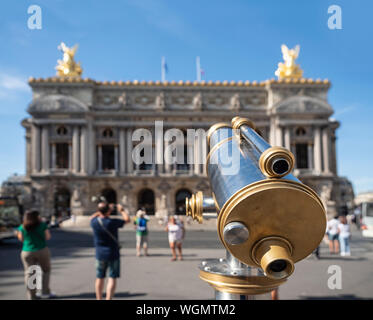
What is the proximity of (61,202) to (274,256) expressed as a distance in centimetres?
4489

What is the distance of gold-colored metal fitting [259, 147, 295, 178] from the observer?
161cm

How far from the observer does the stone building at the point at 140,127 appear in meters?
43.1

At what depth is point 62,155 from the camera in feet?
145

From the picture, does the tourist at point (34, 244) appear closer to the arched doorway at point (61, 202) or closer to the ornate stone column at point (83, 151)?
the ornate stone column at point (83, 151)

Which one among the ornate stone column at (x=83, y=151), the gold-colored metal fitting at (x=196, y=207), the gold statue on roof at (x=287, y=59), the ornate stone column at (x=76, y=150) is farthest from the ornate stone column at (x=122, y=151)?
the gold-colored metal fitting at (x=196, y=207)

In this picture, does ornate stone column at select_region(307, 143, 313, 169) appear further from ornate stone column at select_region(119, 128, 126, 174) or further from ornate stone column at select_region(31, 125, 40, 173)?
ornate stone column at select_region(31, 125, 40, 173)

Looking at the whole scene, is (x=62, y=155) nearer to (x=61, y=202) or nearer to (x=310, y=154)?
(x=61, y=202)

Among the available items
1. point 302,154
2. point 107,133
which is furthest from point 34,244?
point 302,154

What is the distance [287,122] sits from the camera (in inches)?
1740

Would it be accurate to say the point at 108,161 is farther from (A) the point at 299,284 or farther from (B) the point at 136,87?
(A) the point at 299,284

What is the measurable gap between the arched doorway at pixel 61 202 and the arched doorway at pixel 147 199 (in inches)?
339

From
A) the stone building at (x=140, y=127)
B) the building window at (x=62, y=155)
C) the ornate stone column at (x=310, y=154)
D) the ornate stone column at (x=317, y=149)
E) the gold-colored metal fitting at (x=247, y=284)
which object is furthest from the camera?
the ornate stone column at (x=310, y=154)
